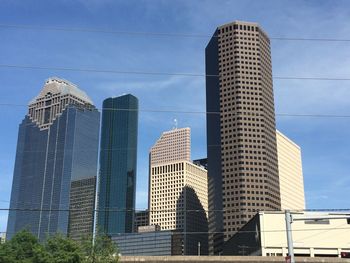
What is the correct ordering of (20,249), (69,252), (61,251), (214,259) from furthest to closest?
(214,259) → (20,249) → (61,251) → (69,252)

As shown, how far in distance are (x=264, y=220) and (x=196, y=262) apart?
154ft

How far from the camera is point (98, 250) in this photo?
56.0 metres

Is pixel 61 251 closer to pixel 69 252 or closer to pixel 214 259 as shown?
pixel 69 252

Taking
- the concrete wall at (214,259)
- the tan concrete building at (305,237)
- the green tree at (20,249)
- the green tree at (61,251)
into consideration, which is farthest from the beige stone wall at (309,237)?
the green tree at (61,251)

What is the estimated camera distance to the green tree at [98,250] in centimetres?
5468

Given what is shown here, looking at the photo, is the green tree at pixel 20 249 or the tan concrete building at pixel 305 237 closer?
the green tree at pixel 20 249

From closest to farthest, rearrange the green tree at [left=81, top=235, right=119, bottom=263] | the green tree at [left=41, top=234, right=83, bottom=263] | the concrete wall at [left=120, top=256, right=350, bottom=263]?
1. the green tree at [left=41, top=234, right=83, bottom=263]
2. the green tree at [left=81, top=235, right=119, bottom=263]
3. the concrete wall at [left=120, top=256, right=350, bottom=263]

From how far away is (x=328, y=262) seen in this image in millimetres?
69875

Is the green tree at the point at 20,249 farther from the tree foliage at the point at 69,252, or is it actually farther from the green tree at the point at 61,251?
the green tree at the point at 61,251

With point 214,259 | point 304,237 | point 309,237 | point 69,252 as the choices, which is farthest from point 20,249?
point 309,237

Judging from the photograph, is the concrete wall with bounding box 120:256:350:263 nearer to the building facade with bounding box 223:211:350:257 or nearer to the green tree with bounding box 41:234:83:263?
the green tree with bounding box 41:234:83:263

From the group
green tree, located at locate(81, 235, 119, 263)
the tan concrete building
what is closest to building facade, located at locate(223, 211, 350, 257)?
the tan concrete building

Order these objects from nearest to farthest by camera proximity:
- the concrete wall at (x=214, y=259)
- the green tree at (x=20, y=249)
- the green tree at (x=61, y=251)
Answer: the green tree at (x=61, y=251)
the green tree at (x=20, y=249)
the concrete wall at (x=214, y=259)

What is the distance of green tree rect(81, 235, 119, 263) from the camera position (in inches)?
2153
